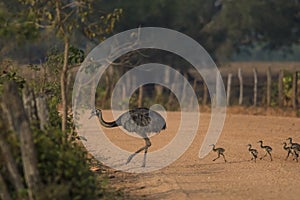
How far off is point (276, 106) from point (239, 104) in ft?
5.30

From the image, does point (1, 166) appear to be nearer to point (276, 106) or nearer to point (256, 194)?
point (256, 194)

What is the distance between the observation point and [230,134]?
19125 mm

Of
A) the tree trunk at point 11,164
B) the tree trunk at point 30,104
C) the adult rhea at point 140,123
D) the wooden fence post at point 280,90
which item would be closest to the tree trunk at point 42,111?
the tree trunk at point 30,104

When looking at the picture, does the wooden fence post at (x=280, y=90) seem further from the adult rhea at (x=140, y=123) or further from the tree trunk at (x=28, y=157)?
the tree trunk at (x=28, y=157)

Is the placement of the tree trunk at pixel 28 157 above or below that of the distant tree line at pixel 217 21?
below

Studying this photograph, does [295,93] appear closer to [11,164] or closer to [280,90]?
[280,90]

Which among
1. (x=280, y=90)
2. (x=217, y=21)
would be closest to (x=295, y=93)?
(x=280, y=90)

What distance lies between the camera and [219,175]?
1296cm

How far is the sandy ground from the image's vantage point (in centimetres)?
1132

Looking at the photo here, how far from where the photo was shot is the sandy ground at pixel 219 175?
11320 millimetres

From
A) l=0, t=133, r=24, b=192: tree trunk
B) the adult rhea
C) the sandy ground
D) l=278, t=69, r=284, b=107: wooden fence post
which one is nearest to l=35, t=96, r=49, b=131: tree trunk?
l=0, t=133, r=24, b=192: tree trunk

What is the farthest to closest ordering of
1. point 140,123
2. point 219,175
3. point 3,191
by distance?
point 140,123, point 219,175, point 3,191

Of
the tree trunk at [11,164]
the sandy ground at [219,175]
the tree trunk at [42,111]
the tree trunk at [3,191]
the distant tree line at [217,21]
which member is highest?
the distant tree line at [217,21]

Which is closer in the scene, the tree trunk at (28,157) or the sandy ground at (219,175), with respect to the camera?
the tree trunk at (28,157)
